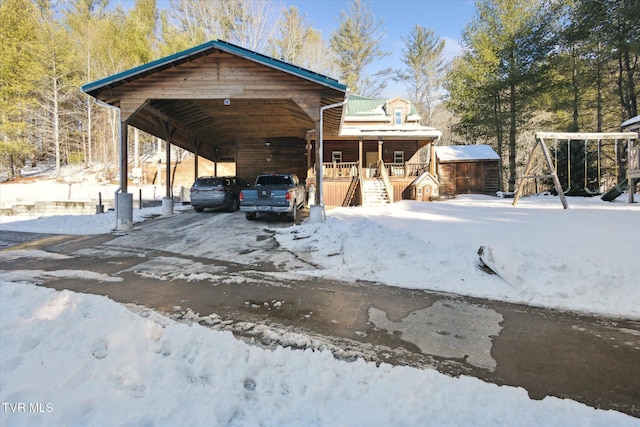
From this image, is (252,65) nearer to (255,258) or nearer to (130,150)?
(255,258)

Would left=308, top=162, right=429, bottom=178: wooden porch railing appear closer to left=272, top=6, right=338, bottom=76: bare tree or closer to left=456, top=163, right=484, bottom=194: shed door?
left=456, top=163, right=484, bottom=194: shed door

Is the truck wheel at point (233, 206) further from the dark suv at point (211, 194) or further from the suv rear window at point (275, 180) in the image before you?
the suv rear window at point (275, 180)

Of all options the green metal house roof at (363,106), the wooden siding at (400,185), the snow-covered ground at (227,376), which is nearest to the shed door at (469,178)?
the green metal house roof at (363,106)

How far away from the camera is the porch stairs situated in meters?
18.3

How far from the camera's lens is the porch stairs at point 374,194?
18281 millimetres

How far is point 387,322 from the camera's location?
3959 millimetres

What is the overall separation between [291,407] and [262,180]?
11333 mm

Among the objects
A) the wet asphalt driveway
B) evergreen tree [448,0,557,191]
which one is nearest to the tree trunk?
evergreen tree [448,0,557,191]

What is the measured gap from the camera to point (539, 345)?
3.39 meters

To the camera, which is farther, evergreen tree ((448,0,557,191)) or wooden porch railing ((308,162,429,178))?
evergreen tree ((448,0,557,191))

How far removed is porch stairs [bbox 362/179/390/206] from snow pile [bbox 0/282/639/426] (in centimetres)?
1558

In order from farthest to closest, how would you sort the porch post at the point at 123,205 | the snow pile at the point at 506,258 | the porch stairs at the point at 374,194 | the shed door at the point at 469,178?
the shed door at the point at 469,178 → the porch stairs at the point at 374,194 → the porch post at the point at 123,205 → the snow pile at the point at 506,258

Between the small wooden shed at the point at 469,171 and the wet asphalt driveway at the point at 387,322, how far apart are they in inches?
997

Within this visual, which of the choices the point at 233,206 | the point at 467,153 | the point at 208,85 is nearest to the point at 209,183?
the point at 233,206
